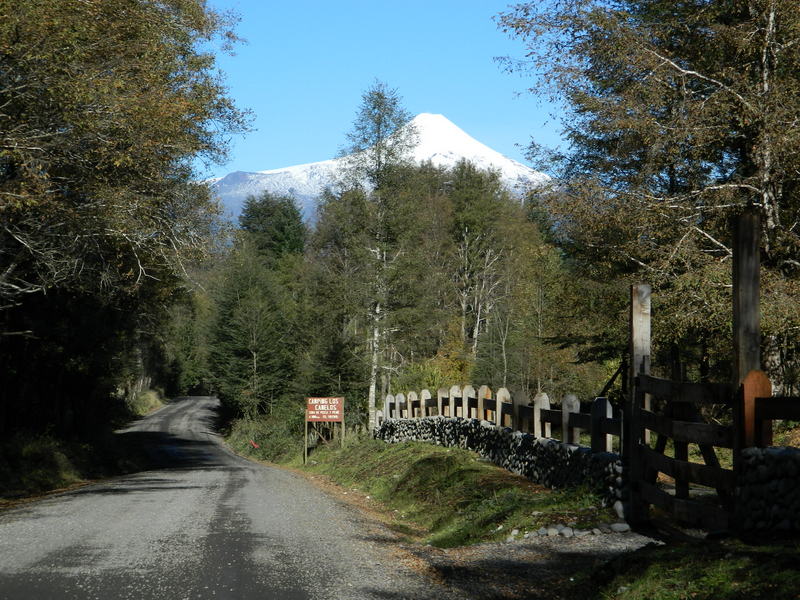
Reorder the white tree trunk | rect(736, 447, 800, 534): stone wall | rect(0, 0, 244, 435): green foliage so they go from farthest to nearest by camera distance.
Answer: the white tree trunk → rect(0, 0, 244, 435): green foliage → rect(736, 447, 800, 534): stone wall

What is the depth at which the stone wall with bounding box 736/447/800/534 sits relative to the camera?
6.39 m

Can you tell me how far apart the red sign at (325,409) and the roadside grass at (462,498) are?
1098 cm

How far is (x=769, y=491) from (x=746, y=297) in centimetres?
163

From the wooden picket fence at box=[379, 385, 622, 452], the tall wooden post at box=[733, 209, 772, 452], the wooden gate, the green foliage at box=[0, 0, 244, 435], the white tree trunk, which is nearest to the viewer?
the tall wooden post at box=[733, 209, 772, 452]

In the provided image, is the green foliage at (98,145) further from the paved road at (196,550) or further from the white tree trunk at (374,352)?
the white tree trunk at (374,352)

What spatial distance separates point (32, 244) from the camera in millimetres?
16062

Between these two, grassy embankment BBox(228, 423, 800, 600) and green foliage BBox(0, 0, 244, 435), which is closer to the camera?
grassy embankment BBox(228, 423, 800, 600)

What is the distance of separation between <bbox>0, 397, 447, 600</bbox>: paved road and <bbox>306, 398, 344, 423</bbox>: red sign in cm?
1942

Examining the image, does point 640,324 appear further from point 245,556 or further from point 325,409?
point 325,409

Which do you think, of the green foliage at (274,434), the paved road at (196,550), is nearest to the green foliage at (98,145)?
the paved road at (196,550)

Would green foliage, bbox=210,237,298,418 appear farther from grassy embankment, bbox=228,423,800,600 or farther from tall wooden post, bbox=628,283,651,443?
tall wooden post, bbox=628,283,651,443

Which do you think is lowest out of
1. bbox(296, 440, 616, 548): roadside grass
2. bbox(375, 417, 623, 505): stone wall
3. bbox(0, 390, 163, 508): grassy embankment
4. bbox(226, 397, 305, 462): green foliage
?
bbox(226, 397, 305, 462): green foliage

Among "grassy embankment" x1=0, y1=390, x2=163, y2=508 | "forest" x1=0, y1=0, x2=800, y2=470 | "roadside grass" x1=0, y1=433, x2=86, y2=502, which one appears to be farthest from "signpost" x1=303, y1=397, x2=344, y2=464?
"roadside grass" x1=0, y1=433, x2=86, y2=502

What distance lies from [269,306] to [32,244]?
49804mm
